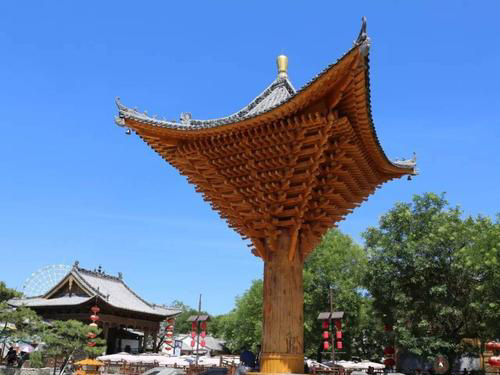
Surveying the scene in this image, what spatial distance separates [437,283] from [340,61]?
18.0 meters

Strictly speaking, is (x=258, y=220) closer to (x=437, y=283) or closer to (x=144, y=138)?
(x=144, y=138)

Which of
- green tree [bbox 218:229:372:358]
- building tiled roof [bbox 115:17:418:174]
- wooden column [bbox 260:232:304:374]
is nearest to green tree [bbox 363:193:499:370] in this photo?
green tree [bbox 218:229:372:358]

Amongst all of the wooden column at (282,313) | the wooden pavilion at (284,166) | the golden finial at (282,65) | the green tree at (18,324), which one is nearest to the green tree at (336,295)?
the green tree at (18,324)

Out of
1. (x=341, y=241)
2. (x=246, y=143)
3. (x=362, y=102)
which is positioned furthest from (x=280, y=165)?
(x=341, y=241)

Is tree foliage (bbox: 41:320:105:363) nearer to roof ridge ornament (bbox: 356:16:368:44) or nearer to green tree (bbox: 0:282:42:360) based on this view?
green tree (bbox: 0:282:42:360)

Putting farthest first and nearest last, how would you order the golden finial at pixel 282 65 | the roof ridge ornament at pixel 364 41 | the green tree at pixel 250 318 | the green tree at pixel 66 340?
the green tree at pixel 250 318 → the green tree at pixel 66 340 → the golden finial at pixel 282 65 → the roof ridge ornament at pixel 364 41

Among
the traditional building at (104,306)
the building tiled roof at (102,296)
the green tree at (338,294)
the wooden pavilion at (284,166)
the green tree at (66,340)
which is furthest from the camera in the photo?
the building tiled roof at (102,296)

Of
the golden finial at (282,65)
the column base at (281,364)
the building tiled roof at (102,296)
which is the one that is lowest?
the column base at (281,364)

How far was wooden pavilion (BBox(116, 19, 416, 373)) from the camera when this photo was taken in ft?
33.2

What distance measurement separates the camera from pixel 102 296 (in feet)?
110

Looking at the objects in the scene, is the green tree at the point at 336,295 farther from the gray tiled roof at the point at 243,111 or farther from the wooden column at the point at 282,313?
the wooden column at the point at 282,313

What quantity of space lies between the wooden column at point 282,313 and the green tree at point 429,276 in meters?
13.6

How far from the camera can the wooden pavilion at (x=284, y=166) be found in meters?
10.1

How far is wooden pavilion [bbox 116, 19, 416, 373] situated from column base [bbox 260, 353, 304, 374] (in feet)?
0.06
